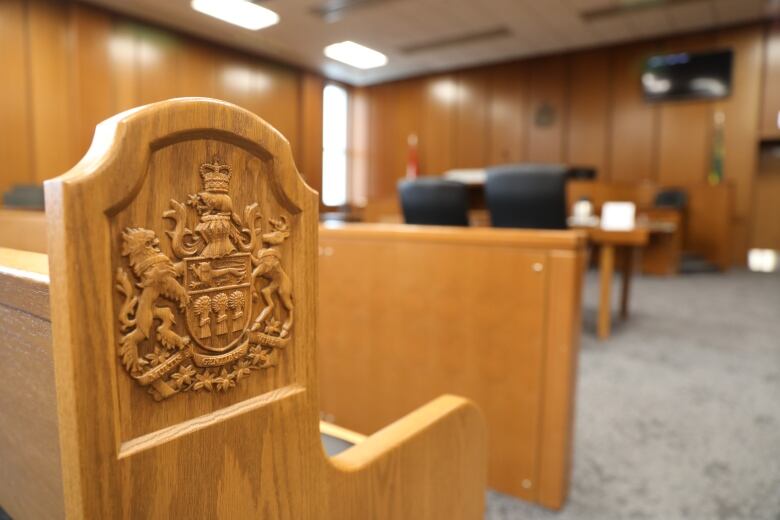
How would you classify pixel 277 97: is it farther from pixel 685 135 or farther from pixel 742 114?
pixel 742 114

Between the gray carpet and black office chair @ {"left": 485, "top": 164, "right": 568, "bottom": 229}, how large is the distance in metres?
0.88

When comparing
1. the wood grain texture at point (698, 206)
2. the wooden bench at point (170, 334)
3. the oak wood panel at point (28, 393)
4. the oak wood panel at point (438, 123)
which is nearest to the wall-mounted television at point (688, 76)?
the wood grain texture at point (698, 206)

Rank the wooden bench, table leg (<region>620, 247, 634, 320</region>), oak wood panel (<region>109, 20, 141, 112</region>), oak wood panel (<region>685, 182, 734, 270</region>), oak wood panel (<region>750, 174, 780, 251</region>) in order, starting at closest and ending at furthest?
the wooden bench → table leg (<region>620, 247, 634, 320</region>) → oak wood panel (<region>109, 20, 141, 112</region>) → oak wood panel (<region>685, 182, 734, 270</region>) → oak wood panel (<region>750, 174, 780, 251</region>)

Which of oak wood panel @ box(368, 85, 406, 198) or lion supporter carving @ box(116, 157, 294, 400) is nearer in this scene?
lion supporter carving @ box(116, 157, 294, 400)

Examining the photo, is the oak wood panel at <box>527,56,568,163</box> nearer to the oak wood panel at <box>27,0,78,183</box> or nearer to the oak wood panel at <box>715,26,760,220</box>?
the oak wood panel at <box>715,26,760,220</box>

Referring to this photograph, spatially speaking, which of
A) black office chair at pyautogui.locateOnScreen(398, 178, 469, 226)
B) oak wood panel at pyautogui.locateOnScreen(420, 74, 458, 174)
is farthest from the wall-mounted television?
black office chair at pyautogui.locateOnScreen(398, 178, 469, 226)

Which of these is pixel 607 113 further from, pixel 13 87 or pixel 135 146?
pixel 135 146

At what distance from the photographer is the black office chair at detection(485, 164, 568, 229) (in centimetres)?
288

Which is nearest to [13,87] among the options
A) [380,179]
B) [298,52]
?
[298,52]

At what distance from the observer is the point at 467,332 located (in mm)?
1627

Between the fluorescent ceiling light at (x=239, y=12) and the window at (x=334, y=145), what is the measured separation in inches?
105

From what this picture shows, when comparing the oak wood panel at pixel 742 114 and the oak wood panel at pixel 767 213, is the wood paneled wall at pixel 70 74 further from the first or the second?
the oak wood panel at pixel 767 213

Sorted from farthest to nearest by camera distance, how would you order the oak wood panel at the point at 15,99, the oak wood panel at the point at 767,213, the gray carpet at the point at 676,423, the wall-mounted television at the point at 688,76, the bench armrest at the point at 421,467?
the oak wood panel at the point at 767,213
the wall-mounted television at the point at 688,76
the oak wood panel at the point at 15,99
the gray carpet at the point at 676,423
the bench armrest at the point at 421,467

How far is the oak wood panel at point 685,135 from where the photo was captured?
25.3ft
